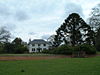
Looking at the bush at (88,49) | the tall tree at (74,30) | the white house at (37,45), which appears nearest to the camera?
the bush at (88,49)

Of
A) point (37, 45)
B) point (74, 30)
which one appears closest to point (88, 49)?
point (74, 30)

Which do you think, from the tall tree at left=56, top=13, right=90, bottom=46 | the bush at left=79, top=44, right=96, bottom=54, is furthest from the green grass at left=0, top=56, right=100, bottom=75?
the tall tree at left=56, top=13, right=90, bottom=46

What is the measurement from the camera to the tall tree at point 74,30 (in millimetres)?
64812

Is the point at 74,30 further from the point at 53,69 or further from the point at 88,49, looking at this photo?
the point at 53,69

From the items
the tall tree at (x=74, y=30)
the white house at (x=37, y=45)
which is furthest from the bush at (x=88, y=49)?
the white house at (x=37, y=45)

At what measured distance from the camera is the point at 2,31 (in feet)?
216

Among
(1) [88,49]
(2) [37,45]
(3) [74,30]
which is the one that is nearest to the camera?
(1) [88,49]

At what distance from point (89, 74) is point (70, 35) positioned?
54.1 metres

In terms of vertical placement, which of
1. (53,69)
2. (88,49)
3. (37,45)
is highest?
(37,45)

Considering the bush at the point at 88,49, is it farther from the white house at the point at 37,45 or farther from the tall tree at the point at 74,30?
the white house at the point at 37,45

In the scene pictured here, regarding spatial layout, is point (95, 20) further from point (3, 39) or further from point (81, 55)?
point (3, 39)

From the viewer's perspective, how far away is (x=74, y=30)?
6500cm

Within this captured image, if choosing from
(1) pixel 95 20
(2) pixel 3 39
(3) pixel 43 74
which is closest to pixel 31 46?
(2) pixel 3 39

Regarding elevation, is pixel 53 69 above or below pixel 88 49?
below
